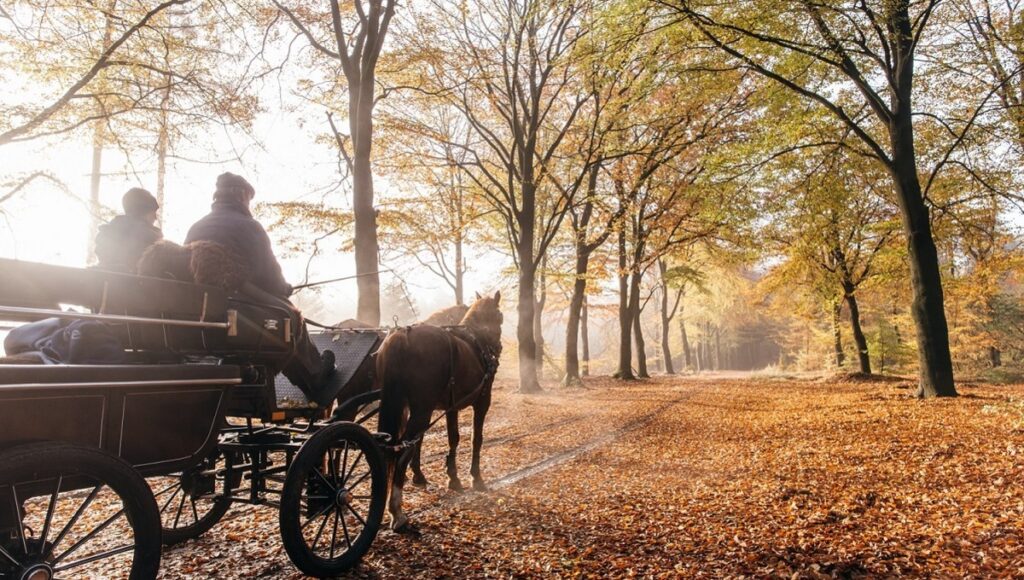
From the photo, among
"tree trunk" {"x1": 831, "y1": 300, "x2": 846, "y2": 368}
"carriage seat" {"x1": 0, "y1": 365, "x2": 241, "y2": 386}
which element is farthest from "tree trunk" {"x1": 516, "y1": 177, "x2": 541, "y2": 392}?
"tree trunk" {"x1": 831, "y1": 300, "x2": 846, "y2": 368}

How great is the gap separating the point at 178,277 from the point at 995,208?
2044 centimetres

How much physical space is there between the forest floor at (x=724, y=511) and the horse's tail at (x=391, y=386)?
3.05 ft

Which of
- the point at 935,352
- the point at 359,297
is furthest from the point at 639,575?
the point at 935,352

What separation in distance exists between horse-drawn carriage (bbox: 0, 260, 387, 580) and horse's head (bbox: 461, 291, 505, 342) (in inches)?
69.6

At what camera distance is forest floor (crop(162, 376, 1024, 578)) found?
3.54 meters

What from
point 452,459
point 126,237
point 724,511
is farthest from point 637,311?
point 126,237

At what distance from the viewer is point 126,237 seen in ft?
12.4

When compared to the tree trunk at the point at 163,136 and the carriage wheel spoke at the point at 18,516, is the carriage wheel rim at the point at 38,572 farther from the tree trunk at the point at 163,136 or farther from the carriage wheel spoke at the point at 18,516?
the tree trunk at the point at 163,136

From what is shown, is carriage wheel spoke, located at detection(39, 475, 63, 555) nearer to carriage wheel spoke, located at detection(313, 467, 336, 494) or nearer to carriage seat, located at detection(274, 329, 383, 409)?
carriage wheel spoke, located at detection(313, 467, 336, 494)

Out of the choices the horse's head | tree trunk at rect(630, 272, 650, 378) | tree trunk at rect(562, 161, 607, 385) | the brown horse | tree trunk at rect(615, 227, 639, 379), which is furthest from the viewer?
tree trunk at rect(630, 272, 650, 378)

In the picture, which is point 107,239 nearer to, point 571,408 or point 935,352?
point 571,408

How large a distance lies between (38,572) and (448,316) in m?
4.62

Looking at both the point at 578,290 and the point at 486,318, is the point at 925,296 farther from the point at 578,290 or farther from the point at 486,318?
the point at 578,290

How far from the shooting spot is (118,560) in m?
3.87
